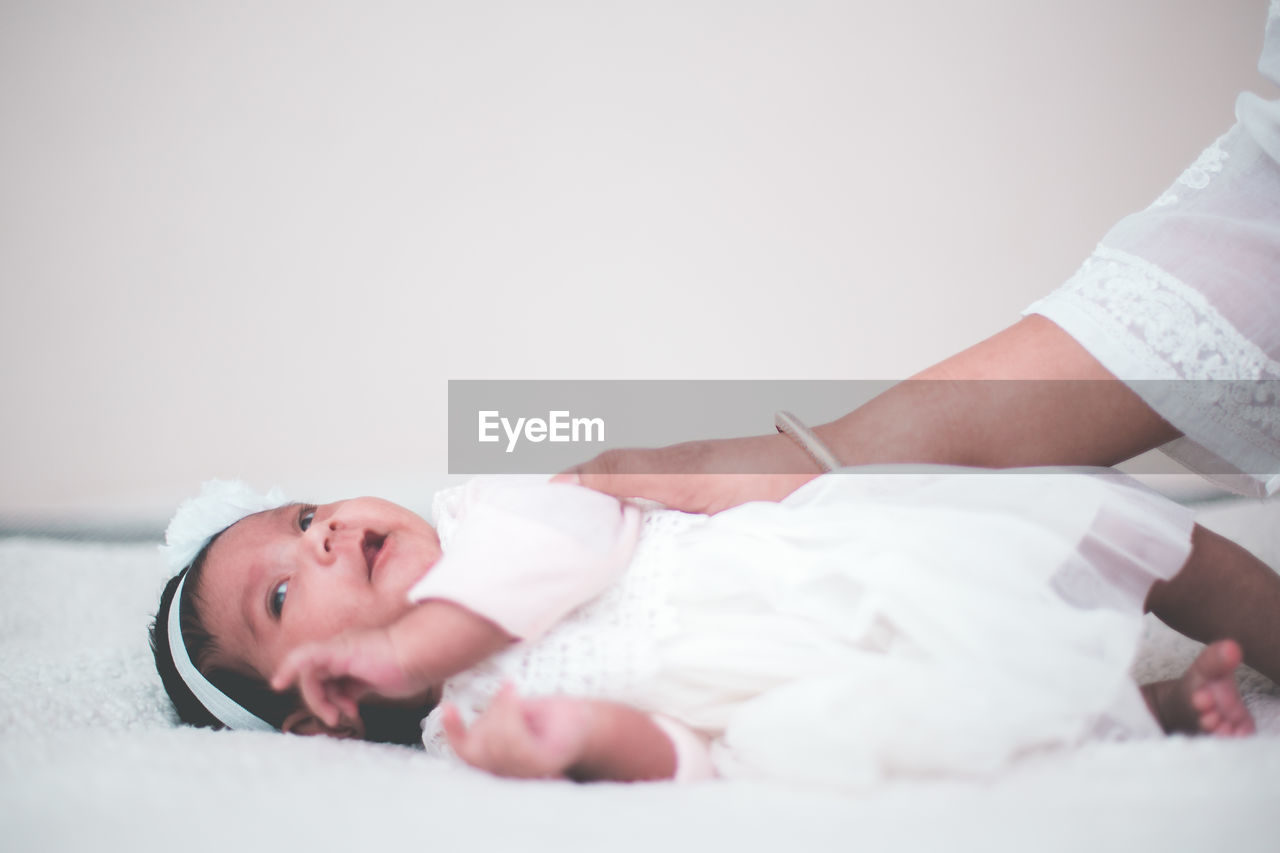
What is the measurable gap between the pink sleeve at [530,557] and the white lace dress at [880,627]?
0.04m

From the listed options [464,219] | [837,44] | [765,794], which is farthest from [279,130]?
[765,794]

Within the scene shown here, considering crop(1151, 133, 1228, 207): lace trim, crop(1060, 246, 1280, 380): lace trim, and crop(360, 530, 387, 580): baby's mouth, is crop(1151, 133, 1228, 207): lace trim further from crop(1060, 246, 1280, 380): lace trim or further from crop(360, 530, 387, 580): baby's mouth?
crop(360, 530, 387, 580): baby's mouth

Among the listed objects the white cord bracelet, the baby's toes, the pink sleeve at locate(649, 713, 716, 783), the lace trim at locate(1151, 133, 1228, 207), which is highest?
the lace trim at locate(1151, 133, 1228, 207)

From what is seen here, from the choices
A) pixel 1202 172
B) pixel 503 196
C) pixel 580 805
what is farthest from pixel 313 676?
pixel 503 196

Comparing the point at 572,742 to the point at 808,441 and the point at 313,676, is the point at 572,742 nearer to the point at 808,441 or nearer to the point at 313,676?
the point at 313,676

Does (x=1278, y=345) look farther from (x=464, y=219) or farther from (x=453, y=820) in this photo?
(x=464, y=219)

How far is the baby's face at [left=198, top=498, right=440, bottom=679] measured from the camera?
0.69m

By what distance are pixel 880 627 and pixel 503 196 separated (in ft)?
3.74

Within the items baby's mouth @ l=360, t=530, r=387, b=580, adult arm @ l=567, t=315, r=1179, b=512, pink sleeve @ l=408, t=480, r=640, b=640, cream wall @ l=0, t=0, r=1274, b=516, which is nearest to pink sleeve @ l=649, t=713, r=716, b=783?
pink sleeve @ l=408, t=480, r=640, b=640

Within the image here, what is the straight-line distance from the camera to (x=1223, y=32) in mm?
1466

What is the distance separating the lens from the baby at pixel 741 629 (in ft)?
1.53

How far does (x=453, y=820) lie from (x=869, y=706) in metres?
0.27

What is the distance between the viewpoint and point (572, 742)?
471 mm

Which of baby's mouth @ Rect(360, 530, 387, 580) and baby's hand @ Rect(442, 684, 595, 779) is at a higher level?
baby's mouth @ Rect(360, 530, 387, 580)
